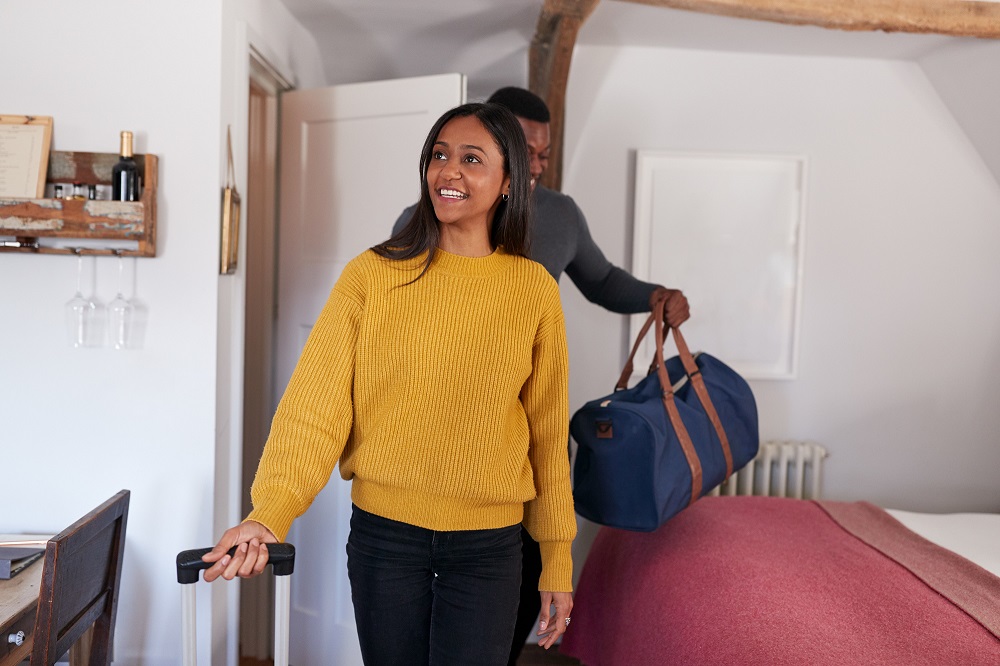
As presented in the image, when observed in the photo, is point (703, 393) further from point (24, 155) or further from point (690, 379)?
point (24, 155)

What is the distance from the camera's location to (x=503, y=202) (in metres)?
1.40

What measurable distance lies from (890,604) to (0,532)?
6.82 ft

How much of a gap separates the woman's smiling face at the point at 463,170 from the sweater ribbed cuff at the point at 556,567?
1.99ft

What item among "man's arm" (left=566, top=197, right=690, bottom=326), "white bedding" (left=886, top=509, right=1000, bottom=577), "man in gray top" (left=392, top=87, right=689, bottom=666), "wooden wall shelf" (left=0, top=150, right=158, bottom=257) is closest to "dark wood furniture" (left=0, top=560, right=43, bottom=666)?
"wooden wall shelf" (left=0, top=150, right=158, bottom=257)

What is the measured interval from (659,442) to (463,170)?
0.82 m

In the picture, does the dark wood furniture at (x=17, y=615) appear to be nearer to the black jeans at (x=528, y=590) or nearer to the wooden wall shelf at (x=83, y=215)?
the wooden wall shelf at (x=83, y=215)

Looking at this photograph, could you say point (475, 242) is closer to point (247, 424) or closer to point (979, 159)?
point (247, 424)

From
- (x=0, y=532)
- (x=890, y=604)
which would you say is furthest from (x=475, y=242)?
(x=0, y=532)

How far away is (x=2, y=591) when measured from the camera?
1536mm

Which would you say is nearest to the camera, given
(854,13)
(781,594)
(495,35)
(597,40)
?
(781,594)

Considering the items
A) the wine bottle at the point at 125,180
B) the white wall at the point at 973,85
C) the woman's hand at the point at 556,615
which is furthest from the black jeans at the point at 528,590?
the white wall at the point at 973,85

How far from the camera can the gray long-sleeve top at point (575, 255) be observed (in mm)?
1946

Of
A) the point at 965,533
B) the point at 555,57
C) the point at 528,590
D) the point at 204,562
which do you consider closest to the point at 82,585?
the point at 204,562

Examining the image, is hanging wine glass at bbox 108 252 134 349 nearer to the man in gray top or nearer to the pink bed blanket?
the man in gray top
